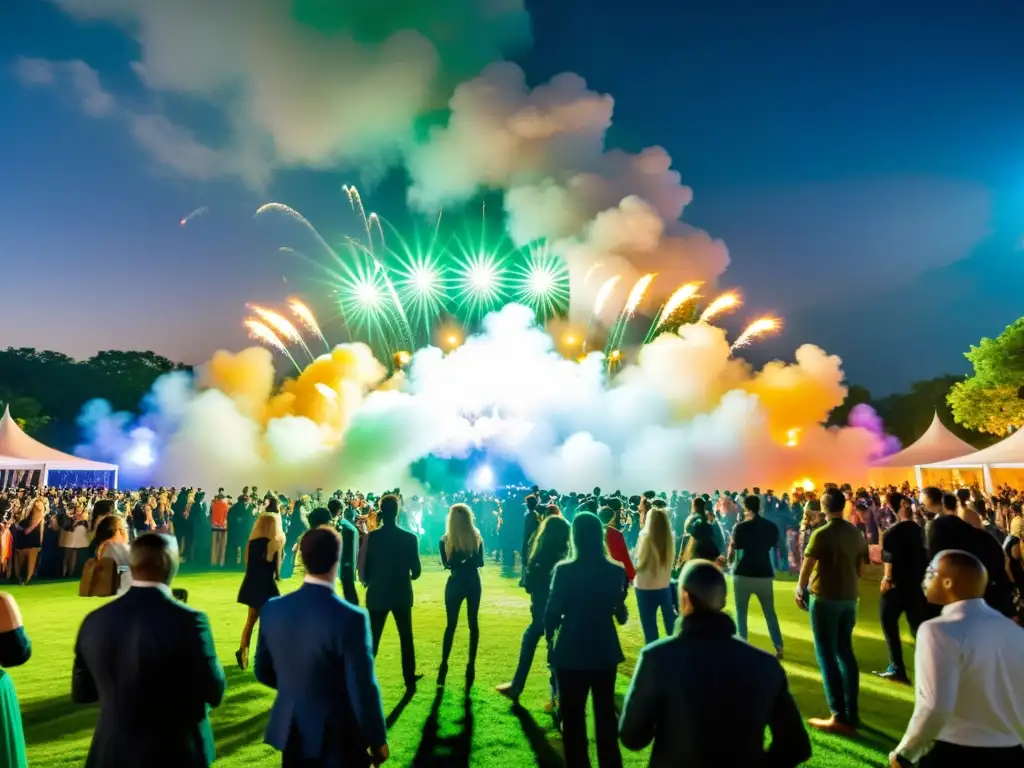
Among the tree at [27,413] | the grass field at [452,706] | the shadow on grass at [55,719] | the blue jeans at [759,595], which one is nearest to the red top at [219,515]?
the grass field at [452,706]

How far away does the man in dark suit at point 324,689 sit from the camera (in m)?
3.05

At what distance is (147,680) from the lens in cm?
281

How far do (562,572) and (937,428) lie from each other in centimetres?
3351

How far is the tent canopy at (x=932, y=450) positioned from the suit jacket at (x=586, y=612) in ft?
100

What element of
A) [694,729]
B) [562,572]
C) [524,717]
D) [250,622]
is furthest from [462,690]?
[694,729]

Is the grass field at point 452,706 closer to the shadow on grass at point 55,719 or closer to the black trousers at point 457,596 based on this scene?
the shadow on grass at point 55,719

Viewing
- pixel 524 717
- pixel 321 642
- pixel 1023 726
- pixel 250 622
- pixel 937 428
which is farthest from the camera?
pixel 937 428

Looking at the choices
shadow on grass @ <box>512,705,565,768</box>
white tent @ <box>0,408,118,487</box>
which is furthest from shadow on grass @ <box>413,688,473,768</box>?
white tent @ <box>0,408,118,487</box>

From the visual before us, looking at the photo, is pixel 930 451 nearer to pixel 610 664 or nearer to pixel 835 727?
pixel 835 727

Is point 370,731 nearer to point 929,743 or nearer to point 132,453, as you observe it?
point 929,743

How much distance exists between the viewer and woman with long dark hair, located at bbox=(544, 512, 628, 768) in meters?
4.31

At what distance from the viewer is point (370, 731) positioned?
3086 mm

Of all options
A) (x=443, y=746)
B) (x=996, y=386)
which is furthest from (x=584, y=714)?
(x=996, y=386)

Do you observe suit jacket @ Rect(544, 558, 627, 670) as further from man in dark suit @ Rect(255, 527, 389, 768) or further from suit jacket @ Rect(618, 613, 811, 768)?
suit jacket @ Rect(618, 613, 811, 768)
